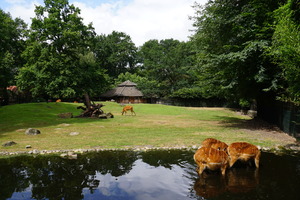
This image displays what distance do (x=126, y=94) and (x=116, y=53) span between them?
30319 mm

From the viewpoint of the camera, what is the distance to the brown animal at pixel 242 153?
8281mm

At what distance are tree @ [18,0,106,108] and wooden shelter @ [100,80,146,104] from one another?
33.7m

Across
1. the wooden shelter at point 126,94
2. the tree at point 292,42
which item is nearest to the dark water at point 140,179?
the tree at point 292,42

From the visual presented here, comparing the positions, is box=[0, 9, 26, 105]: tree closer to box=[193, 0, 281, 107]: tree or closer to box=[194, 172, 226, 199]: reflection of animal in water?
box=[193, 0, 281, 107]: tree

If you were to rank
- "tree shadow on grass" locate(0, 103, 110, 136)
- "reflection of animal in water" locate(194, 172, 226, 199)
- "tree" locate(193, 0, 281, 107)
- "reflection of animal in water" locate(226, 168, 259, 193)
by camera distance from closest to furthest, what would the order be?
"reflection of animal in water" locate(194, 172, 226, 199)
"reflection of animal in water" locate(226, 168, 259, 193)
"tree" locate(193, 0, 281, 107)
"tree shadow on grass" locate(0, 103, 110, 136)

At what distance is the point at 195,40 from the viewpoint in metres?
22.2

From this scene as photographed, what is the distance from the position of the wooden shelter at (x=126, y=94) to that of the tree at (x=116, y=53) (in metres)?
22.5

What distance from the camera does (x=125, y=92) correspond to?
6203cm

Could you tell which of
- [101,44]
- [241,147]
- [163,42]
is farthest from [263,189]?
[163,42]

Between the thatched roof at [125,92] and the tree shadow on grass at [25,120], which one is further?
the thatched roof at [125,92]

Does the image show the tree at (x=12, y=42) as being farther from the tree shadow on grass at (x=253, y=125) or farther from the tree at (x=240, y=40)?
the tree shadow on grass at (x=253, y=125)

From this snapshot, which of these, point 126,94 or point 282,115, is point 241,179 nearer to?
point 282,115

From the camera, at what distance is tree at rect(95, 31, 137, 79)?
86250 mm

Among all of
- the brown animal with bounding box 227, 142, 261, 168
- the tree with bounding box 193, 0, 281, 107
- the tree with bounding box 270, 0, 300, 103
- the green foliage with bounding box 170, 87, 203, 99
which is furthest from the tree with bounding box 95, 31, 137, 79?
the brown animal with bounding box 227, 142, 261, 168
